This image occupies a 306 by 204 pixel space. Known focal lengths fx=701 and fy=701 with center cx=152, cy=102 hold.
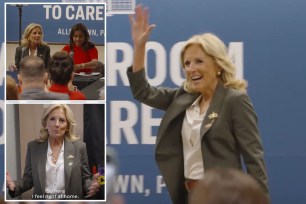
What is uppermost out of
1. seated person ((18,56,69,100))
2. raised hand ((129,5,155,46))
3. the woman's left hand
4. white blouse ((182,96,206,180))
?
raised hand ((129,5,155,46))

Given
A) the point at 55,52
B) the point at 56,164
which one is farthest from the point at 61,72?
the point at 56,164

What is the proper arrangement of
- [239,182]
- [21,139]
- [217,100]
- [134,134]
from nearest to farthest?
[239,182]
[21,139]
[217,100]
[134,134]

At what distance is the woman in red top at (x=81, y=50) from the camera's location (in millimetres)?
2643

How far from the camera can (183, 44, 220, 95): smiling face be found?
118 inches

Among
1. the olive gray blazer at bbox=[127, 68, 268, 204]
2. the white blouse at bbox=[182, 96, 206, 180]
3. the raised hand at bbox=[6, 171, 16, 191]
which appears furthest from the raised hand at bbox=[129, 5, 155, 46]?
the raised hand at bbox=[6, 171, 16, 191]

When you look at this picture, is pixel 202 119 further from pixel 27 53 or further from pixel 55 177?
pixel 27 53

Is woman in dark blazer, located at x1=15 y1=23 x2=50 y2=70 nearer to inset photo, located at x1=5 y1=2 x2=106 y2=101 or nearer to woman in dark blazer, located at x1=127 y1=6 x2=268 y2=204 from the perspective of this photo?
inset photo, located at x1=5 y1=2 x2=106 y2=101

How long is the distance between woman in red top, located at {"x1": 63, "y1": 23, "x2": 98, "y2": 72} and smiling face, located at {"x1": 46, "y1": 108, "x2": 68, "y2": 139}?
7.7 inches

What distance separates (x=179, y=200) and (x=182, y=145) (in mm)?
244

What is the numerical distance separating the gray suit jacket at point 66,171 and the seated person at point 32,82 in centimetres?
17

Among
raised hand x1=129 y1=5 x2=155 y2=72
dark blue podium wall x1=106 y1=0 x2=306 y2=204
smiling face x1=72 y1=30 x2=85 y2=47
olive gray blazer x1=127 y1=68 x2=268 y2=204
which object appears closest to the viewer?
smiling face x1=72 y1=30 x2=85 y2=47

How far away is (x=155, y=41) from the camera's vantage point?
12.3 feet

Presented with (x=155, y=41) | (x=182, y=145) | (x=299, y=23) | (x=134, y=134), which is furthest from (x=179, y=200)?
(x=299, y=23)

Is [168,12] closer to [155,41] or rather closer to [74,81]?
[155,41]
